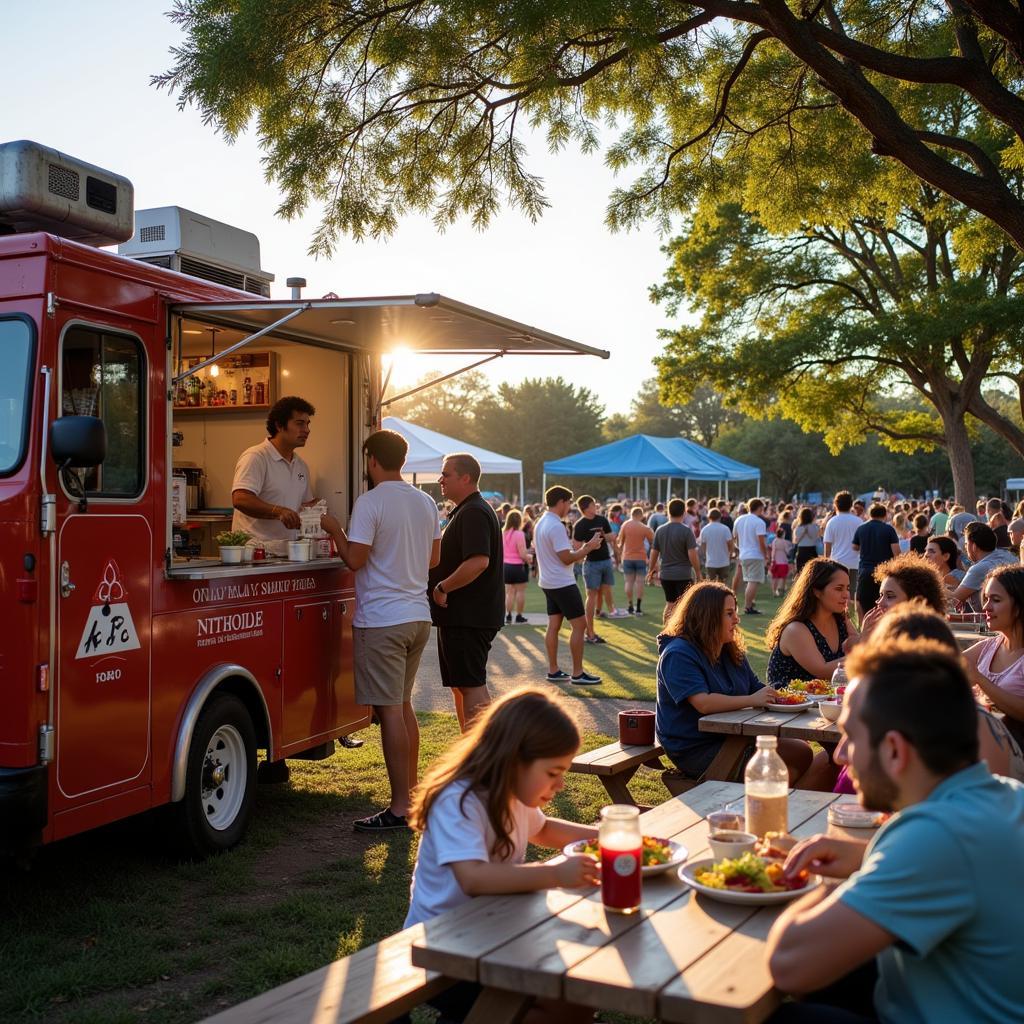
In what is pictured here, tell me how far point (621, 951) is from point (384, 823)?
13.5 ft

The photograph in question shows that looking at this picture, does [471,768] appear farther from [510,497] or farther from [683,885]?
[510,497]

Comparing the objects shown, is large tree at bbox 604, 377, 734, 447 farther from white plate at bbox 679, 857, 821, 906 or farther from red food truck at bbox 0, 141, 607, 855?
white plate at bbox 679, 857, 821, 906

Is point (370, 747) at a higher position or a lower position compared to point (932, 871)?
lower

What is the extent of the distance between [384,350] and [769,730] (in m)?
3.84

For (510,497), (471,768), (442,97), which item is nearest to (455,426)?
(510,497)

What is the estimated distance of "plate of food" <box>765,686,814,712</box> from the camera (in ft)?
18.2

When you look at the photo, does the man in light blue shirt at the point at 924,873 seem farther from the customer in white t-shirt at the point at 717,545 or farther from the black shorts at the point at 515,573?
the customer in white t-shirt at the point at 717,545

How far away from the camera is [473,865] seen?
113 inches

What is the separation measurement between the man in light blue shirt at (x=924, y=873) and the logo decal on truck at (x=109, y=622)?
11.7 feet

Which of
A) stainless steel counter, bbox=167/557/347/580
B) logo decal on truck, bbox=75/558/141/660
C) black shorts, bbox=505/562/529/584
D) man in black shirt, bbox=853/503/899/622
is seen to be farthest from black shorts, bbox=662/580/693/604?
logo decal on truck, bbox=75/558/141/660

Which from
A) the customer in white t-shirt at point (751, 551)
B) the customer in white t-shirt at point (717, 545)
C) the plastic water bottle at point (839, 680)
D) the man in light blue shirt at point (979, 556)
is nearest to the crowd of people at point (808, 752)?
the plastic water bottle at point (839, 680)

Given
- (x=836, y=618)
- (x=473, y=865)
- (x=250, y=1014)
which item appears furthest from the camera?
(x=836, y=618)

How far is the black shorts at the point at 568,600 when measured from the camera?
36.9 ft

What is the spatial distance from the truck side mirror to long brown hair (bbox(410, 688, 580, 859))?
231 centimetres
